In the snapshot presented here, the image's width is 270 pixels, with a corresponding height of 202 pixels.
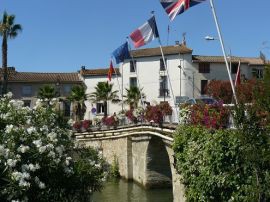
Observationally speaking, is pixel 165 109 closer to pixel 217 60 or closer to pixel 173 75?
pixel 173 75

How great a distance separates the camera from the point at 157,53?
5728 cm

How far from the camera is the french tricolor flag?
27.1 metres

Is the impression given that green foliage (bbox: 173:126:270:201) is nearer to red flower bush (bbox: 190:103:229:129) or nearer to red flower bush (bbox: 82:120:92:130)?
red flower bush (bbox: 190:103:229:129)

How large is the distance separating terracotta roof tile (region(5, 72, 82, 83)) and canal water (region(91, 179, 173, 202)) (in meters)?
34.0

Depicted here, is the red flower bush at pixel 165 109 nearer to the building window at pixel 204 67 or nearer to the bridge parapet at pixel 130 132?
the bridge parapet at pixel 130 132

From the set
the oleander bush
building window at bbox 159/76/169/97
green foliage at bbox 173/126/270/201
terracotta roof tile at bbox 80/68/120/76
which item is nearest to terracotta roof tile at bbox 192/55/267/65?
building window at bbox 159/76/169/97

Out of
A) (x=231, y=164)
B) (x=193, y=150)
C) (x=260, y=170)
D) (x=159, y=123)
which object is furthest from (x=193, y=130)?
(x=159, y=123)

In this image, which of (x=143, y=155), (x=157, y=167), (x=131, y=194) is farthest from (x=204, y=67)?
(x=131, y=194)

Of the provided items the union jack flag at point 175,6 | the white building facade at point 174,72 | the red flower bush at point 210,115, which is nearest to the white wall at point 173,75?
the white building facade at point 174,72

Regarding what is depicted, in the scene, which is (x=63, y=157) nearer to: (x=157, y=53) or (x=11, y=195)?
(x=11, y=195)

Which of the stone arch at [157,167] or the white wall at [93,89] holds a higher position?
the white wall at [93,89]

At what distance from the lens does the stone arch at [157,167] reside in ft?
106

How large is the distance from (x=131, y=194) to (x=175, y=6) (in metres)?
13.1

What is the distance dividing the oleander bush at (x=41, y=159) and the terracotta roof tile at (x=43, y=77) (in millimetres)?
52238
